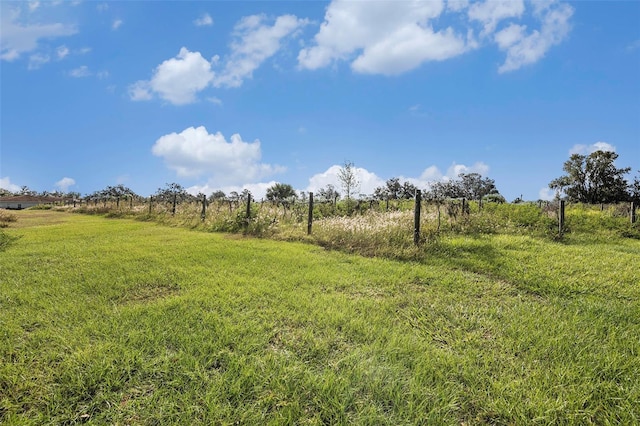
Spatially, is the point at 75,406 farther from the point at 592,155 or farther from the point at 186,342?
the point at 592,155

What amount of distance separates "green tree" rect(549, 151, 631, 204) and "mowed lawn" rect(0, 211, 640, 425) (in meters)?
41.5

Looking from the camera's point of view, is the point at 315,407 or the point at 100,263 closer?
the point at 315,407

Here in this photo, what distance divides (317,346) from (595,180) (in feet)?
156

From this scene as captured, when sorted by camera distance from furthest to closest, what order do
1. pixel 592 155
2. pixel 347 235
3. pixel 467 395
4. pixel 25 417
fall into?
1. pixel 592 155
2. pixel 347 235
3. pixel 467 395
4. pixel 25 417

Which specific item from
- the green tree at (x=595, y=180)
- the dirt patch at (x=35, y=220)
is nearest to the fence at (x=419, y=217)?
the dirt patch at (x=35, y=220)

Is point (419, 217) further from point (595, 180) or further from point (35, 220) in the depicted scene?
point (595, 180)

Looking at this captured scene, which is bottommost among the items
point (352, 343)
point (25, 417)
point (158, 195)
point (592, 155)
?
point (25, 417)

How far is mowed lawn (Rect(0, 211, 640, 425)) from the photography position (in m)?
2.12

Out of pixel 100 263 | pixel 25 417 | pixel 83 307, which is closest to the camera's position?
pixel 25 417

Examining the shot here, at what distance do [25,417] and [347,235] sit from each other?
250 inches

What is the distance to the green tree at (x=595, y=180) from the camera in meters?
35.5

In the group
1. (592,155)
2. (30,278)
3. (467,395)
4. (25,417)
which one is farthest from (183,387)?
(592,155)

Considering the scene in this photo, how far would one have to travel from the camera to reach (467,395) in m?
2.23

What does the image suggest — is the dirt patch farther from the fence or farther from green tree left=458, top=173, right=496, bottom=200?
green tree left=458, top=173, right=496, bottom=200
